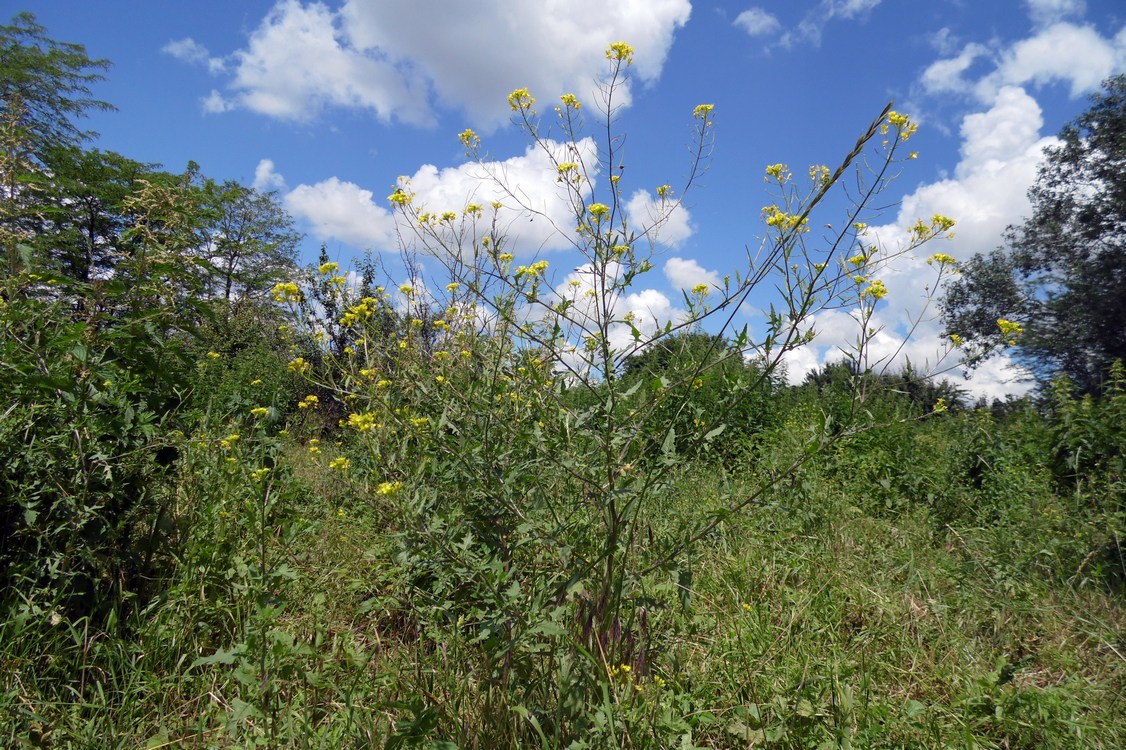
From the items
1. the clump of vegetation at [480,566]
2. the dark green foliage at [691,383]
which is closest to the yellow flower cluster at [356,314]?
the clump of vegetation at [480,566]

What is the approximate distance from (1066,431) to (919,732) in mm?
3903

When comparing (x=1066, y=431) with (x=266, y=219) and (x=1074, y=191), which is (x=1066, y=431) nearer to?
(x=1074, y=191)

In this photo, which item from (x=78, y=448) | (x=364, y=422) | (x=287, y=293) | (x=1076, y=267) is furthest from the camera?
(x=1076, y=267)

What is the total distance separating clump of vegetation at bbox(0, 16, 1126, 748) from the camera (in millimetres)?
1515

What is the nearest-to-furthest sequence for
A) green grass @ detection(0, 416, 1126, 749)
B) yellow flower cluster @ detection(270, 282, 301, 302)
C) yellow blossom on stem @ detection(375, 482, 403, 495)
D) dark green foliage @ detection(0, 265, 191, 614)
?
1. yellow blossom on stem @ detection(375, 482, 403, 495)
2. green grass @ detection(0, 416, 1126, 749)
3. dark green foliage @ detection(0, 265, 191, 614)
4. yellow flower cluster @ detection(270, 282, 301, 302)

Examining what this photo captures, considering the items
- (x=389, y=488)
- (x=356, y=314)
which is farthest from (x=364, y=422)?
(x=356, y=314)

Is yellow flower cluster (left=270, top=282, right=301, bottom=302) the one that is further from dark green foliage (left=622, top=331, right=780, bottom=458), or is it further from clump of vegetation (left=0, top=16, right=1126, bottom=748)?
dark green foliage (left=622, top=331, right=780, bottom=458)

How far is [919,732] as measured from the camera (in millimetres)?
1832

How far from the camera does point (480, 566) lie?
5.08 feet

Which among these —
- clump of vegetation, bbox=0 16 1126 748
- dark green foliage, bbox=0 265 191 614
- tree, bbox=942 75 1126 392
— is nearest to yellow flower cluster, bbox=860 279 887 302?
clump of vegetation, bbox=0 16 1126 748

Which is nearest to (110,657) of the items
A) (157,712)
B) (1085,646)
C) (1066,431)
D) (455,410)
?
(157,712)

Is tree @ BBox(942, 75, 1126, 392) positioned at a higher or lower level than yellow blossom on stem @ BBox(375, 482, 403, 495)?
higher

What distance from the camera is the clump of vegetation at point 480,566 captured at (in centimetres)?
151

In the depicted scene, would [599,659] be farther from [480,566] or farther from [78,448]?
[78,448]
